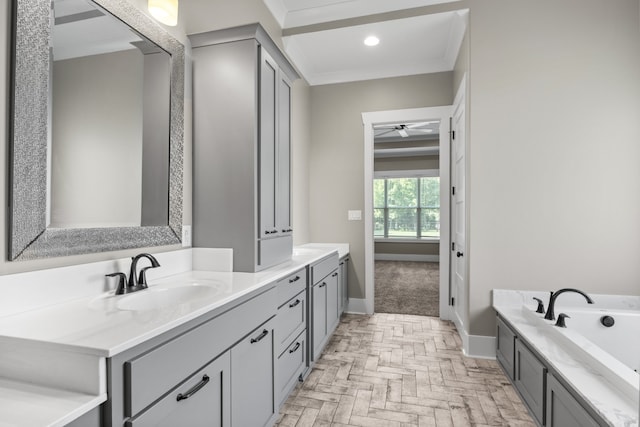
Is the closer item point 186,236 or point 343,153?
point 186,236

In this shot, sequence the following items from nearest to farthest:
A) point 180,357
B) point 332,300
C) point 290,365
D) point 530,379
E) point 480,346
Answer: point 180,357 → point 530,379 → point 290,365 → point 480,346 → point 332,300

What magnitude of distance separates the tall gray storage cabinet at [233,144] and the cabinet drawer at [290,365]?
1.77ft

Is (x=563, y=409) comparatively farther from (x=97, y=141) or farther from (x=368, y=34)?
(x=368, y=34)

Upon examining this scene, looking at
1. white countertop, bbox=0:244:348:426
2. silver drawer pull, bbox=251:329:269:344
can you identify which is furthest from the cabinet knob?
white countertop, bbox=0:244:348:426

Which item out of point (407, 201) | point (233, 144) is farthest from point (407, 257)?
point (233, 144)

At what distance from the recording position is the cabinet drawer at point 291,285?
1.88 meters

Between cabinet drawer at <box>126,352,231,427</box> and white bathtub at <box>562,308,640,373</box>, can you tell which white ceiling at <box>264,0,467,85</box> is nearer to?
white bathtub at <box>562,308,640,373</box>

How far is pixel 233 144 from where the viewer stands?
1942mm

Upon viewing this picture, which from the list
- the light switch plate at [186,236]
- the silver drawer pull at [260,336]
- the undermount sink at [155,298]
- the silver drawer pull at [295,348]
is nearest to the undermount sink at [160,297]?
the undermount sink at [155,298]

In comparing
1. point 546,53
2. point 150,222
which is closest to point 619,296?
point 546,53

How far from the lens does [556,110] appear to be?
2.51 m

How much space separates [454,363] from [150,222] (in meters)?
2.37

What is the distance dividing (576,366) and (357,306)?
2432 millimetres

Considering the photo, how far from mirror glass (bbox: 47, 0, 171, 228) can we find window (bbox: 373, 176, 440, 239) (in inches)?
253
